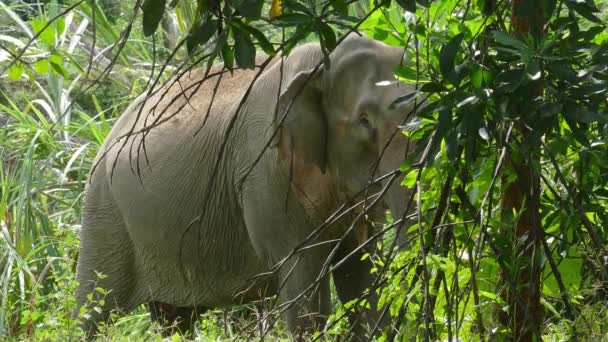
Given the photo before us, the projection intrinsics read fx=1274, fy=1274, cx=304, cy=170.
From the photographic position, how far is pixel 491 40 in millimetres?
2660

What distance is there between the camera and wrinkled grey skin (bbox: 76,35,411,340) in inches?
194

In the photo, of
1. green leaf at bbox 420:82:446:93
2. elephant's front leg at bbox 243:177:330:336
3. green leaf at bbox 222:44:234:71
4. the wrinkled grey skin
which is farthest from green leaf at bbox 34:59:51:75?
elephant's front leg at bbox 243:177:330:336

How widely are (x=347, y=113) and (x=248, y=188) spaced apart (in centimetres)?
64

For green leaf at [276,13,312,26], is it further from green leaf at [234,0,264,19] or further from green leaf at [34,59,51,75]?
green leaf at [34,59,51,75]

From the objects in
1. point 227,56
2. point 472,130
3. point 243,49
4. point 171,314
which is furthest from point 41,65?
point 171,314

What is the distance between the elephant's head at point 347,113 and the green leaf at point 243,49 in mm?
2574

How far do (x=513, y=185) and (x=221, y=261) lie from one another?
2.91m

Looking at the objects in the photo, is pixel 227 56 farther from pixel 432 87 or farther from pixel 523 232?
pixel 523 232

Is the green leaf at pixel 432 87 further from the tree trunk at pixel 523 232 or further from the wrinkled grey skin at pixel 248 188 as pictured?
the wrinkled grey skin at pixel 248 188

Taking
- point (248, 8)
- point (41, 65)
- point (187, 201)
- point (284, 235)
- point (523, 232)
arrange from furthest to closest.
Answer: point (187, 201)
point (284, 235)
point (523, 232)
point (41, 65)
point (248, 8)

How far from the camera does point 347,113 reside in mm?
5000

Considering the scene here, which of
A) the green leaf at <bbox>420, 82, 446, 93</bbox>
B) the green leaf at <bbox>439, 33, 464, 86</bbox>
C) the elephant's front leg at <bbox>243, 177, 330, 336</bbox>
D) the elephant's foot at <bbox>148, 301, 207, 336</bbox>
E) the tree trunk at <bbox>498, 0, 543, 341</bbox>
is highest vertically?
the green leaf at <bbox>439, 33, 464, 86</bbox>

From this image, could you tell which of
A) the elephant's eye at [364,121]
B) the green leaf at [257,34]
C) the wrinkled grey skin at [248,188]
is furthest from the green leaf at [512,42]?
the elephant's eye at [364,121]

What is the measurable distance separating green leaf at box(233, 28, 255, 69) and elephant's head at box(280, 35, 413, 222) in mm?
2574
